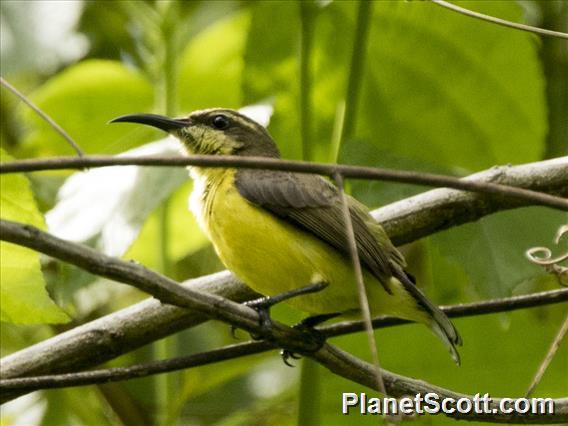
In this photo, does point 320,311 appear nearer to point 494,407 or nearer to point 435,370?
point 435,370

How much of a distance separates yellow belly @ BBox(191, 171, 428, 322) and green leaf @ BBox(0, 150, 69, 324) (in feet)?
2.30

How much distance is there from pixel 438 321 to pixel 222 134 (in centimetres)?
141

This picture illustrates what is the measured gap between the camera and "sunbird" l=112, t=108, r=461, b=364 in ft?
11.1

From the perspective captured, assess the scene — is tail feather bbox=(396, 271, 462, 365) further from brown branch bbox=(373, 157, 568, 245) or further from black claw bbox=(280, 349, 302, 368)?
black claw bbox=(280, 349, 302, 368)

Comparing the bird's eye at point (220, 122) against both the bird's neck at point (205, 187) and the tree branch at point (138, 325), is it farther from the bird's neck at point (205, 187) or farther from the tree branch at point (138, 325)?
the tree branch at point (138, 325)

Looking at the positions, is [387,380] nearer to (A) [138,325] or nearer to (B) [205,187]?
(A) [138,325]

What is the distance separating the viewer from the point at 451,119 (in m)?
4.49

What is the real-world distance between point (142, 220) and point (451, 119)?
169 centimetres

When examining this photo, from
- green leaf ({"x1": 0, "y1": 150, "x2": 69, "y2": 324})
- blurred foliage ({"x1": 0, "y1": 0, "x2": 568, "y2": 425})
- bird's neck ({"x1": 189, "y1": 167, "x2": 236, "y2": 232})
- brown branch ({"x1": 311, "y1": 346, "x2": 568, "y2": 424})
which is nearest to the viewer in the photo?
brown branch ({"x1": 311, "y1": 346, "x2": 568, "y2": 424})

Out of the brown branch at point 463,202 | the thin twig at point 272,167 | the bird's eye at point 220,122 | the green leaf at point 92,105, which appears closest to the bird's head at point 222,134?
the bird's eye at point 220,122

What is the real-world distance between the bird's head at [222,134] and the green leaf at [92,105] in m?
0.53

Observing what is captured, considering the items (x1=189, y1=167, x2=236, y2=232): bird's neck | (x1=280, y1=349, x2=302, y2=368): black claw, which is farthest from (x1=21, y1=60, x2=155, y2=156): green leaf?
(x1=280, y1=349, x2=302, y2=368): black claw

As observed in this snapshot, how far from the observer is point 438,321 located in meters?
3.26

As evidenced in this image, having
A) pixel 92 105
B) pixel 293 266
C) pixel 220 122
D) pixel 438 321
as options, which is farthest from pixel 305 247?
pixel 92 105
